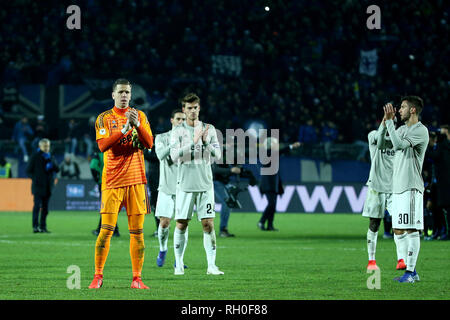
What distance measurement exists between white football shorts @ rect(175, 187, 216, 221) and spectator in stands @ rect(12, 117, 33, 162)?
20.1 meters

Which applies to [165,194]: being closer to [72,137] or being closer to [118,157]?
[118,157]

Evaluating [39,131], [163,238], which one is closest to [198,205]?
[163,238]

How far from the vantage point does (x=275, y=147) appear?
20766 mm

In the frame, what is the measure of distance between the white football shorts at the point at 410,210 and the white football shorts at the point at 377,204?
1438 millimetres

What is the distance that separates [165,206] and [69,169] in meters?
17.7

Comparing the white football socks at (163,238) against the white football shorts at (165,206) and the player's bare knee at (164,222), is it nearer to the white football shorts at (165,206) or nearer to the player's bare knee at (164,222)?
the player's bare knee at (164,222)

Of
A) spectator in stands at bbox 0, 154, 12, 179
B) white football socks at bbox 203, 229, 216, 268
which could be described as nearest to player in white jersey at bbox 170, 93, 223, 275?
white football socks at bbox 203, 229, 216, 268

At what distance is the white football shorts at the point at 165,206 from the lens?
1288 cm

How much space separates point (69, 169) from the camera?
30.0 m

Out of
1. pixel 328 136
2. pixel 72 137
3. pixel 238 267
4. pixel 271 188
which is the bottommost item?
pixel 238 267

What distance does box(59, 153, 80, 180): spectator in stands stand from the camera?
2992 centimetres
